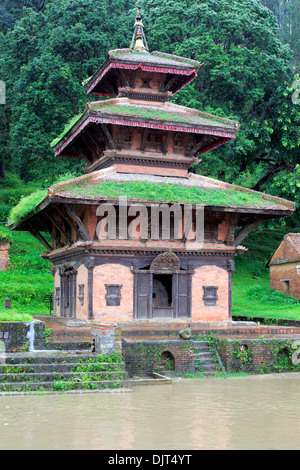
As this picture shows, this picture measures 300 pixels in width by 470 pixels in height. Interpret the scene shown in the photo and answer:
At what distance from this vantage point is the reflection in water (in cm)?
851

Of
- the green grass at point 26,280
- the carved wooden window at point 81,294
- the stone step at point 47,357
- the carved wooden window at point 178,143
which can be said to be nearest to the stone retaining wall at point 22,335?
the stone step at point 47,357

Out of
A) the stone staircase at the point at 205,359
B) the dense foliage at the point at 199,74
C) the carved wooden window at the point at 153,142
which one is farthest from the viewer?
the dense foliage at the point at 199,74

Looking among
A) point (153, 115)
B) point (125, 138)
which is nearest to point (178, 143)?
point (153, 115)

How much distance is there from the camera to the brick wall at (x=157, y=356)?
52.7ft

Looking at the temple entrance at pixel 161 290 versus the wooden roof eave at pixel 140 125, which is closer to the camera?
the wooden roof eave at pixel 140 125

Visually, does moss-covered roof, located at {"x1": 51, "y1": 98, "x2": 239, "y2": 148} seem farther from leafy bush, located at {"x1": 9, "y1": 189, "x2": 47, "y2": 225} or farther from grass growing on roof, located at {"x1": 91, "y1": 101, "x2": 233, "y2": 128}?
leafy bush, located at {"x1": 9, "y1": 189, "x2": 47, "y2": 225}

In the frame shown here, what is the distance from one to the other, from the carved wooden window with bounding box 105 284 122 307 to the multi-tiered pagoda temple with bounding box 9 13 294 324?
4 cm

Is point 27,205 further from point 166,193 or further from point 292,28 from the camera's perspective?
point 292,28

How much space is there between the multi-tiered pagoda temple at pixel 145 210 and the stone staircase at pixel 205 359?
3300mm

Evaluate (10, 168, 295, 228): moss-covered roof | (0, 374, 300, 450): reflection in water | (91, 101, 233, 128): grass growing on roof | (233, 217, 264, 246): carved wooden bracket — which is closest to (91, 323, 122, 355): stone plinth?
(0, 374, 300, 450): reflection in water

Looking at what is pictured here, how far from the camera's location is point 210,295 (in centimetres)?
2138

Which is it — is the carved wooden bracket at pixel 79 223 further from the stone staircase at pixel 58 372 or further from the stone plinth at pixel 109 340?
the stone staircase at pixel 58 372

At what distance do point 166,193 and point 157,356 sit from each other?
6.39m
